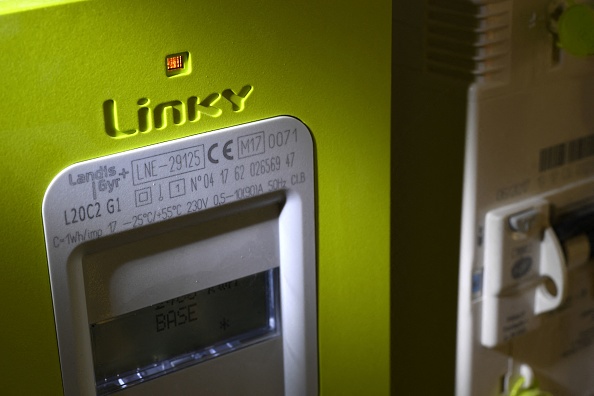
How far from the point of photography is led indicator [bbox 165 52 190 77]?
2.30 ft

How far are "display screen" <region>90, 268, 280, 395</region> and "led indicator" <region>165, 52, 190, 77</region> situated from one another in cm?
22

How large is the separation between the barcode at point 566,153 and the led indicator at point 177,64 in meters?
0.47

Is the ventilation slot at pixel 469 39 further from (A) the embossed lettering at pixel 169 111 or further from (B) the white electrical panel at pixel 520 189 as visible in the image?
(A) the embossed lettering at pixel 169 111

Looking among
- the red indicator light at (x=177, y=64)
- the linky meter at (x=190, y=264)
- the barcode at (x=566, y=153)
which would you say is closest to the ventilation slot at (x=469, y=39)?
the barcode at (x=566, y=153)

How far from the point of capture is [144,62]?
0.69m

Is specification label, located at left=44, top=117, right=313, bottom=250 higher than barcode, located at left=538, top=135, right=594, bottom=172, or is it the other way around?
specification label, located at left=44, top=117, right=313, bottom=250

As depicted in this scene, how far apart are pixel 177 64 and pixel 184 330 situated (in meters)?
0.26

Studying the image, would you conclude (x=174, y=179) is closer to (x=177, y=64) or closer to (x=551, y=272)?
(x=177, y=64)

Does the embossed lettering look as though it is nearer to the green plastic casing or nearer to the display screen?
the green plastic casing

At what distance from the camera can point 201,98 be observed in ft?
2.39

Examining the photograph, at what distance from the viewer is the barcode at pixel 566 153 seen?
1018mm

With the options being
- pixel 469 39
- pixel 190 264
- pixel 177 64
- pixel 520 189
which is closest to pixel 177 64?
pixel 177 64

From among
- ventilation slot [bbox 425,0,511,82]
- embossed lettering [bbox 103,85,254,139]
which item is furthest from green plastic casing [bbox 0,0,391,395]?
ventilation slot [bbox 425,0,511,82]

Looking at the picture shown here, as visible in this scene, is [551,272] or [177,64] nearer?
[177,64]
